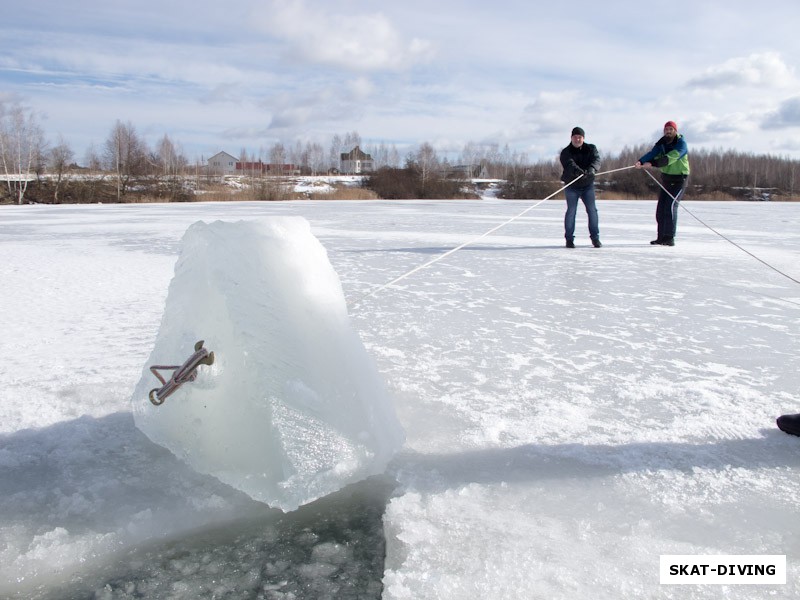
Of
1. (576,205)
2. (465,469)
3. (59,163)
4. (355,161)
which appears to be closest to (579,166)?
(576,205)

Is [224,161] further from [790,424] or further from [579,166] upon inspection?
[790,424]

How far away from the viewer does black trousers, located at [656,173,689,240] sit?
8273mm

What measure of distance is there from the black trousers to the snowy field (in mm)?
3734

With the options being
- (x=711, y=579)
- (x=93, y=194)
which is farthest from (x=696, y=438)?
(x=93, y=194)

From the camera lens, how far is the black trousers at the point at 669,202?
827cm

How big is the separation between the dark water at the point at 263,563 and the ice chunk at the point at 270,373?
4.0 inches

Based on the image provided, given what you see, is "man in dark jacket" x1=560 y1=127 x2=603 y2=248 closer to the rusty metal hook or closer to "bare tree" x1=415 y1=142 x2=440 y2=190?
the rusty metal hook

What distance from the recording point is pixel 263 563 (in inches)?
65.6

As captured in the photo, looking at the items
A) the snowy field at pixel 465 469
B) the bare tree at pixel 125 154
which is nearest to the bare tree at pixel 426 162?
the bare tree at pixel 125 154

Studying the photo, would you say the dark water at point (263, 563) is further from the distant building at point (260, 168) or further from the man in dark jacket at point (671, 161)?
the distant building at point (260, 168)

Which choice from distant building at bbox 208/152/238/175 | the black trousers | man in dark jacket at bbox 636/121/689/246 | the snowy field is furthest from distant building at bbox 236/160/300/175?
the snowy field

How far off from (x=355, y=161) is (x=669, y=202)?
332ft

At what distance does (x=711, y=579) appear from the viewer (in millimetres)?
1597

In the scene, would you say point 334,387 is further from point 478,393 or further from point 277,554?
point 478,393
